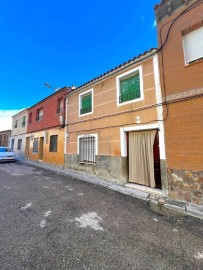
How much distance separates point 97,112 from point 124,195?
4535 millimetres

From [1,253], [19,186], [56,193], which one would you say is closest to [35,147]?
[19,186]

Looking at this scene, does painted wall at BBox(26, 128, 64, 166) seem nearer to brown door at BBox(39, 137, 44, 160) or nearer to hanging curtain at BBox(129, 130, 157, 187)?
brown door at BBox(39, 137, 44, 160)

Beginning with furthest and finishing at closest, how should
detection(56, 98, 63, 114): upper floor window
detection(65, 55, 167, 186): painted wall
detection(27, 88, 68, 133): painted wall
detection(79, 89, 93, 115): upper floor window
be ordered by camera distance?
1. detection(56, 98, 63, 114): upper floor window
2. detection(27, 88, 68, 133): painted wall
3. detection(79, 89, 93, 115): upper floor window
4. detection(65, 55, 167, 186): painted wall

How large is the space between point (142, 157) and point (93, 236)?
378cm

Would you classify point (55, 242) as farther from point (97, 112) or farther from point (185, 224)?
point (97, 112)

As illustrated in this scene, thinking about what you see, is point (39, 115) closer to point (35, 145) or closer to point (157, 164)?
point (35, 145)

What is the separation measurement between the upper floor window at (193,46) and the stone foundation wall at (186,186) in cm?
376

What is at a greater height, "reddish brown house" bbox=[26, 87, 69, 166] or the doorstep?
"reddish brown house" bbox=[26, 87, 69, 166]

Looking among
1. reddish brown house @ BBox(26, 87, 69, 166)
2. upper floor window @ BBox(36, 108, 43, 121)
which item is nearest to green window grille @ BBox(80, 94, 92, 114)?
reddish brown house @ BBox(26, 87, 69, 166)

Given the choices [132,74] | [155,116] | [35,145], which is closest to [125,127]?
[155,116]

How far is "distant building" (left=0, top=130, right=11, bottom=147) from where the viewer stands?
68.9 ft

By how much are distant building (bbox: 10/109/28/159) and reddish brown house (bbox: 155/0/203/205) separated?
15.9 m

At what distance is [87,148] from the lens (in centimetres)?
848

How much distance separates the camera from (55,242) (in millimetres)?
2703
